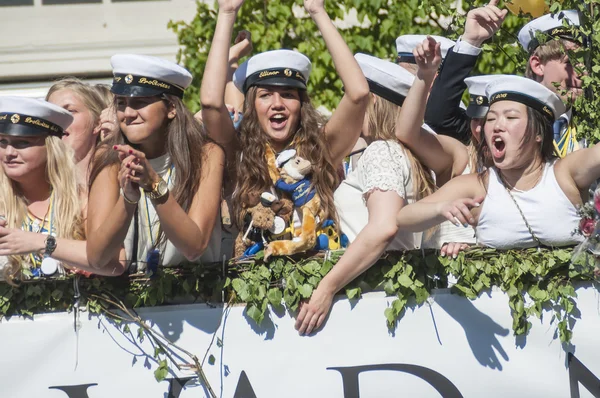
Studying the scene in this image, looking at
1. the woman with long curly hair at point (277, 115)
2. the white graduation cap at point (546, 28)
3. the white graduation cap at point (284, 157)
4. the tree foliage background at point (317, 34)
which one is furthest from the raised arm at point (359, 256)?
the tree foliage background at point (317, 34)

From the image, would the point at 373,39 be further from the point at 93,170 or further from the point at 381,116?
the point at 93,170

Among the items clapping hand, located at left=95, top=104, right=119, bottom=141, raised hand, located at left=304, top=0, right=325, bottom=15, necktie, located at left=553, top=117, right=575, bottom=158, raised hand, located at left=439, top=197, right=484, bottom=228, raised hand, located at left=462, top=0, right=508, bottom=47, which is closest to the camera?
raised hand, located at left=439, top=197, right=484, bottom=228

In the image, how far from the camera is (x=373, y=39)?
28.5 ft

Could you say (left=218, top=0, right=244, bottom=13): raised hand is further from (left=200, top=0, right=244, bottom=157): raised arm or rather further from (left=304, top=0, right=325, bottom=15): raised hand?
(left=304, top=0, right=325, bottom=15): raised hand

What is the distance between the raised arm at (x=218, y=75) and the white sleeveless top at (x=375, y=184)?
0.65 metres

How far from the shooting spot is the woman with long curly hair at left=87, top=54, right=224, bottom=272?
14.8ft

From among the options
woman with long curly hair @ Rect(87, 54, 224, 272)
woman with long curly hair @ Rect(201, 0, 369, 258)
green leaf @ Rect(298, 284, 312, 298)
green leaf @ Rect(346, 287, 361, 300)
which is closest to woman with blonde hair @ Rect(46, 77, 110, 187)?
woman with long curly hair @ Rect(87, 54, 224, 272)

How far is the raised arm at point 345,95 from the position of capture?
485 centimetres

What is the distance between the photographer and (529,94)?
4.61 meters

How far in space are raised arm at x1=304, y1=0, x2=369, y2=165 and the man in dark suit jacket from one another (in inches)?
22.8

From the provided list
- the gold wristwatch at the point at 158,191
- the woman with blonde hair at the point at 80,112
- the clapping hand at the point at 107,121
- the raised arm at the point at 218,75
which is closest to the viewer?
the gold wristwatch at the point at 158,191

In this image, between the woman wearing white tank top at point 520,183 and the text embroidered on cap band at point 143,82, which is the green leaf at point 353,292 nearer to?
the woman wearing white tank top at point 520,183

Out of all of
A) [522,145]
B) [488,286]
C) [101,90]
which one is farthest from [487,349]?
[101,90]

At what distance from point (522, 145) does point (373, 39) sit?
14.0 ft
